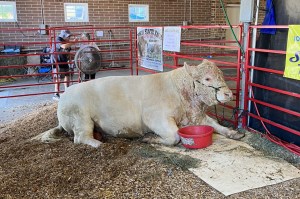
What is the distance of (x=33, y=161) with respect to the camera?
3.44 meters

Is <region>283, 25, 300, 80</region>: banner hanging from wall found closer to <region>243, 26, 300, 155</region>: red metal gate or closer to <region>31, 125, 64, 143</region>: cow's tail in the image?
<region>243, 26, 300, 155</region>: red metal gate

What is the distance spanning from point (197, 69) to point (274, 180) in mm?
1492

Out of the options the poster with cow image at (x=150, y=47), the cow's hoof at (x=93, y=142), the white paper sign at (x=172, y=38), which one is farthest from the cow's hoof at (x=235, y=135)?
the poster with cow image at (x=150, y=47)

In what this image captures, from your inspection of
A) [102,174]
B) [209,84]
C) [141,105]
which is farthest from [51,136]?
[209,84]

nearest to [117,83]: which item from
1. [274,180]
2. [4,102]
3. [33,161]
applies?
[33,161]

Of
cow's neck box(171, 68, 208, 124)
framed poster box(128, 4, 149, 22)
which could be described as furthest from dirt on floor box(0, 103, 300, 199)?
framed poster box(128, 4, 149, 22)

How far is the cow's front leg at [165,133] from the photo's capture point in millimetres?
3707

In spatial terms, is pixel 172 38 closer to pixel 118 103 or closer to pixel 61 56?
pixel 118 103

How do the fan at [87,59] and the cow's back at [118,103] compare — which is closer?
the cow's back at [118,103]

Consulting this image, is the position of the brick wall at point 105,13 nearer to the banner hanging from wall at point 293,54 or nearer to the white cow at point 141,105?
the white cow at point 141,105

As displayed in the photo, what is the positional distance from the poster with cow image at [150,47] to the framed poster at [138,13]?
233 inches

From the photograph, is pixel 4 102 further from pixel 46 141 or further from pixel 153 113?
pixel 153 113

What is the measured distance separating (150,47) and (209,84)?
2595mm

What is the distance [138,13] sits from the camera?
A: 12328 mm
